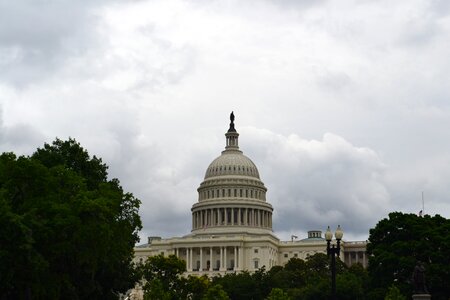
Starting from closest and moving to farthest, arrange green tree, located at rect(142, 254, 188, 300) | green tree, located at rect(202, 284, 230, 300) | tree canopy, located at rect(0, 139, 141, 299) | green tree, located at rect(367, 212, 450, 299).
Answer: tree canopy, located at rect(0, 139, 141, 299) < green tree, located at rect(367, 212, 450, 299) < green tree, located at rect(202, 284, 230, 300) < green tree, located at rect(142, 254, 188, 300)

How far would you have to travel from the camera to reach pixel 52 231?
211 feet

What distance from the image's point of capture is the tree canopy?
60.6m

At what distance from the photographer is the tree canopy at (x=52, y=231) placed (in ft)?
199

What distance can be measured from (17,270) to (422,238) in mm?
48479

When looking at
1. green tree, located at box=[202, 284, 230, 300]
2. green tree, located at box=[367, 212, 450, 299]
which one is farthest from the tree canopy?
green tree, located at box=[202, 284, 230, 300]

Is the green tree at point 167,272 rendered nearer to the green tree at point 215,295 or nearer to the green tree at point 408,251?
the green tree at point 215,295

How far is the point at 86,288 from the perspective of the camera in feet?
243

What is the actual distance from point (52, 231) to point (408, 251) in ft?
145

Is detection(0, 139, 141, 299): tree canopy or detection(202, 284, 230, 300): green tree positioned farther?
detection(202, 284, 230, 300): green tree

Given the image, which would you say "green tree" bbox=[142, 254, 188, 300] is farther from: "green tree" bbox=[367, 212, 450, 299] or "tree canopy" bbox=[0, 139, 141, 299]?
"tree canopy" bbox=[0, 139, 141, 299]

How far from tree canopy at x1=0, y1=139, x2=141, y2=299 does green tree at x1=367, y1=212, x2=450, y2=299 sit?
105 ft

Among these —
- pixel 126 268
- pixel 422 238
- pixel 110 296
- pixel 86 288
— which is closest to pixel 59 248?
pixel 86 288

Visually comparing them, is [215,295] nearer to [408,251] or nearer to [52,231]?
[408,251]

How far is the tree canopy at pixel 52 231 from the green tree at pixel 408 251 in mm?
32076
